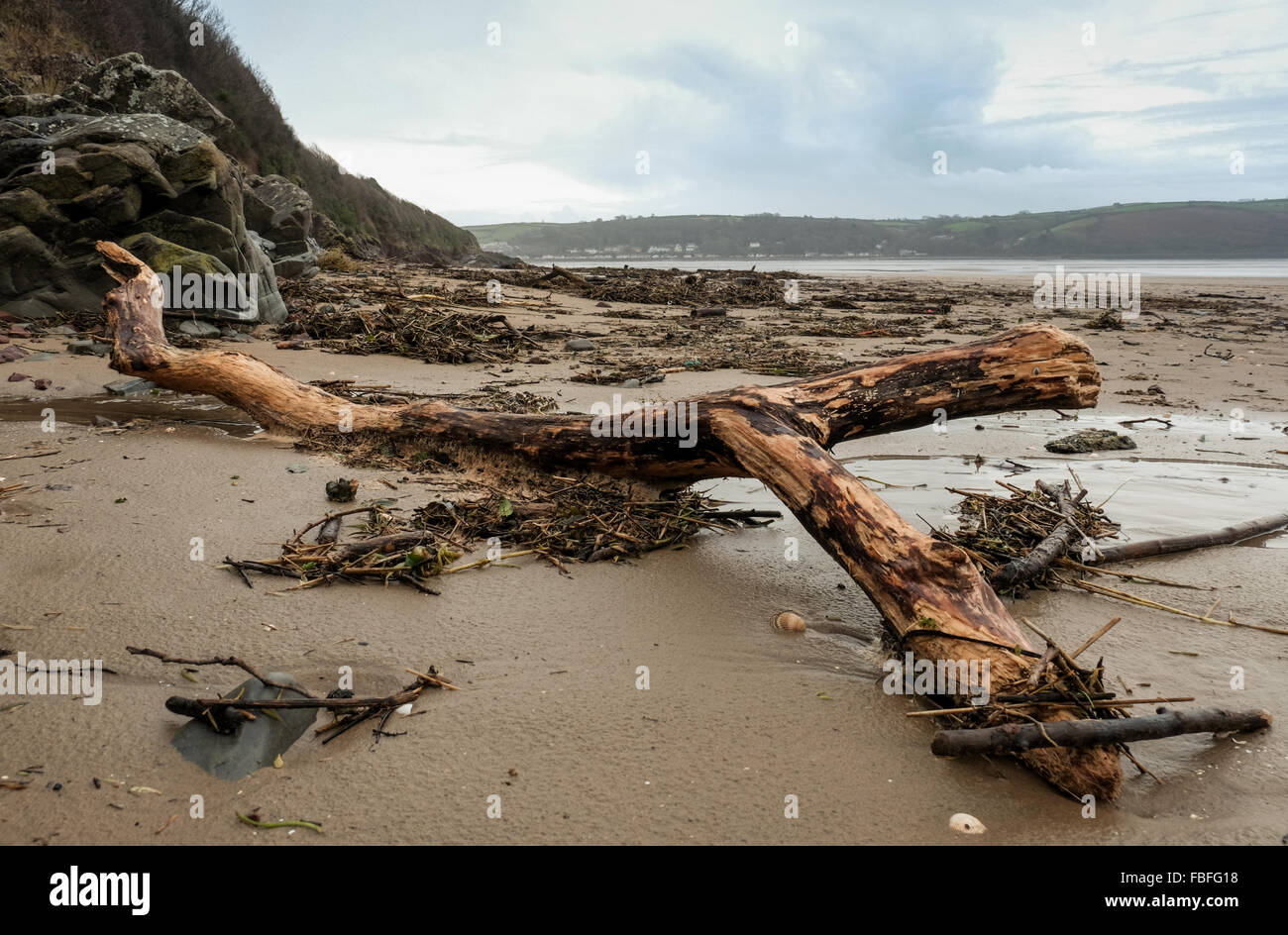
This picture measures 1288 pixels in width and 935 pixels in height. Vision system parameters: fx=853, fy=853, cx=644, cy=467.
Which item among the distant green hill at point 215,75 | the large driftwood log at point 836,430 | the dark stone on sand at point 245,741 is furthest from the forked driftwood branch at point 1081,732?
the distant green hill at point 215,75

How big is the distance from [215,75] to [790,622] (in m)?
31.2

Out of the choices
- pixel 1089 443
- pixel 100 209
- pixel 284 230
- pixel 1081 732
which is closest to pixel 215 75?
pixel 284 230

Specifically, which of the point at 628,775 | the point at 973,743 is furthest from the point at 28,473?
the point at 973,743

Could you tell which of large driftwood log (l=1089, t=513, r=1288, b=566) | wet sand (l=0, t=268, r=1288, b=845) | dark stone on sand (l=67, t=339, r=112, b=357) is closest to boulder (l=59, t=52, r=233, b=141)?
dark stone on sand (l=67, t=339, r=112, b=357)

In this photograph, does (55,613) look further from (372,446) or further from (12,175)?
(12,175)

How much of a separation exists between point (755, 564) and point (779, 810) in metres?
1.72

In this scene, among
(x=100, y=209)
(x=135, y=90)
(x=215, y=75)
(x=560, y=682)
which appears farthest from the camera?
(x=215, y=75)

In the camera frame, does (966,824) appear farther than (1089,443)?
No

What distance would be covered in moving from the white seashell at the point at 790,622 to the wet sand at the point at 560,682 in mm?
A: 67

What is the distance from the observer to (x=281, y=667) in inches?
102

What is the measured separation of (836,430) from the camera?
12.8ft

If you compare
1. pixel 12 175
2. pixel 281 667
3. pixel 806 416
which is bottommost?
pixel 281 667

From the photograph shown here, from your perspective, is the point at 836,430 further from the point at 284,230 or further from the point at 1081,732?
the point at 284,230

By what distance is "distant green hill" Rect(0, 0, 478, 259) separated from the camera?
17453 millimetres
